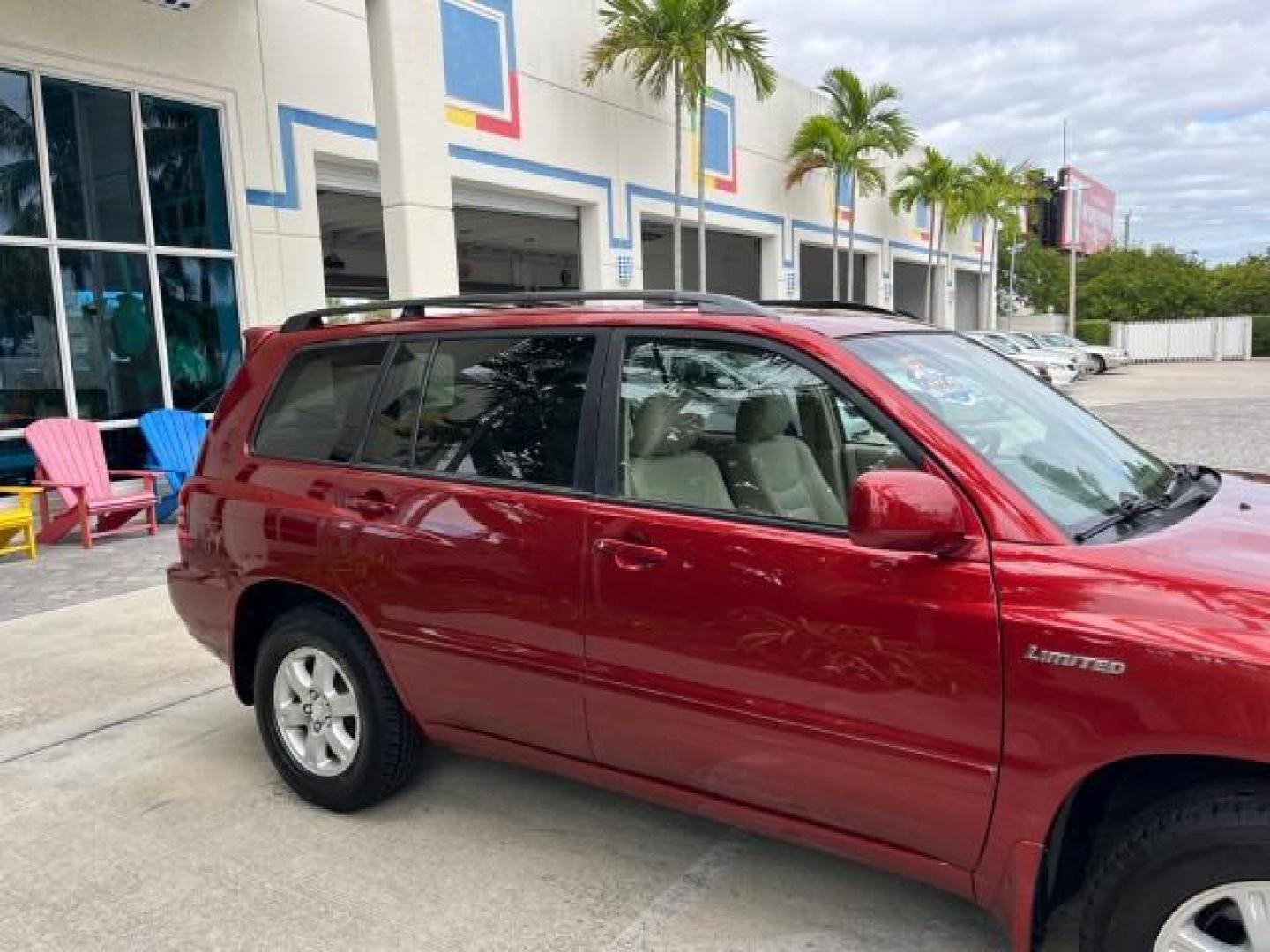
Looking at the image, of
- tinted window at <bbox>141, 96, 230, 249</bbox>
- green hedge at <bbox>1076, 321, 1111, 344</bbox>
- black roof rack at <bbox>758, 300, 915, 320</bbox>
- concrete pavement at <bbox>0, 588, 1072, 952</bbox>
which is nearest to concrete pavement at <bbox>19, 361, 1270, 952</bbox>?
concrete pavement at <bbox>0, 588, 1072, 952</bbox>

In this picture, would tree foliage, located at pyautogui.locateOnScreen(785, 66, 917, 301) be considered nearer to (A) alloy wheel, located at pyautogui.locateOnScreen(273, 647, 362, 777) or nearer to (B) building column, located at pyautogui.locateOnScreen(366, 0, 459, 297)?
(B) building column, located at pyautogui.locateOnScreen(366, 0, 459, 297)

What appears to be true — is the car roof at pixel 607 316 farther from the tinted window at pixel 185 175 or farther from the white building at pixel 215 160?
the tinted window at pixel 185 175

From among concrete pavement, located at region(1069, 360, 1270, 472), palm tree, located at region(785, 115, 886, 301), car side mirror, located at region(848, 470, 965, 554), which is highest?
palm tree, located at region(785, 115, 886, 301)

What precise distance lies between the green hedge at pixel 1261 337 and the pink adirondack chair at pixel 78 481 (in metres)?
49.6

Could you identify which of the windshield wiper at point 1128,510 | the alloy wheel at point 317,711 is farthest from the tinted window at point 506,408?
the windshield wiper at point 1128,510

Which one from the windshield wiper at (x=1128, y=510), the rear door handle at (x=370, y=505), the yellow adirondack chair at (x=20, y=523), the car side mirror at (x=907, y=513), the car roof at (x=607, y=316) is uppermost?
the car roof at (x=607, y=316)

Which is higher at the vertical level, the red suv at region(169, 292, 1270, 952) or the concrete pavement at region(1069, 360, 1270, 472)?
the red suv at region(169, 292, 1270, 952)

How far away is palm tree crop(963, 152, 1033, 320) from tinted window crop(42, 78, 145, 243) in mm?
23898

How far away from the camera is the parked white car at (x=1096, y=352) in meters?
33.8

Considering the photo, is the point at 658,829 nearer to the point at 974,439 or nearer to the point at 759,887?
the point at 759,887

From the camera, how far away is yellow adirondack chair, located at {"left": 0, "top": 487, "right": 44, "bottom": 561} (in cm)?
762

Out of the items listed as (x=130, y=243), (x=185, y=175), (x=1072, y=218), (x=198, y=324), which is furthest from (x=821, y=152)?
(x=1072, y=218)

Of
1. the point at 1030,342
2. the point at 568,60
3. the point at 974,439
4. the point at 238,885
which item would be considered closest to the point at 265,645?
the point at 238,885

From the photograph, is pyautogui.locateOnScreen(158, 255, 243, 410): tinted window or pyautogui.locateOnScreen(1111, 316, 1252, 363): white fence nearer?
pyautogui.locateOnScreen(158, 255, 243, 410): tinted window
